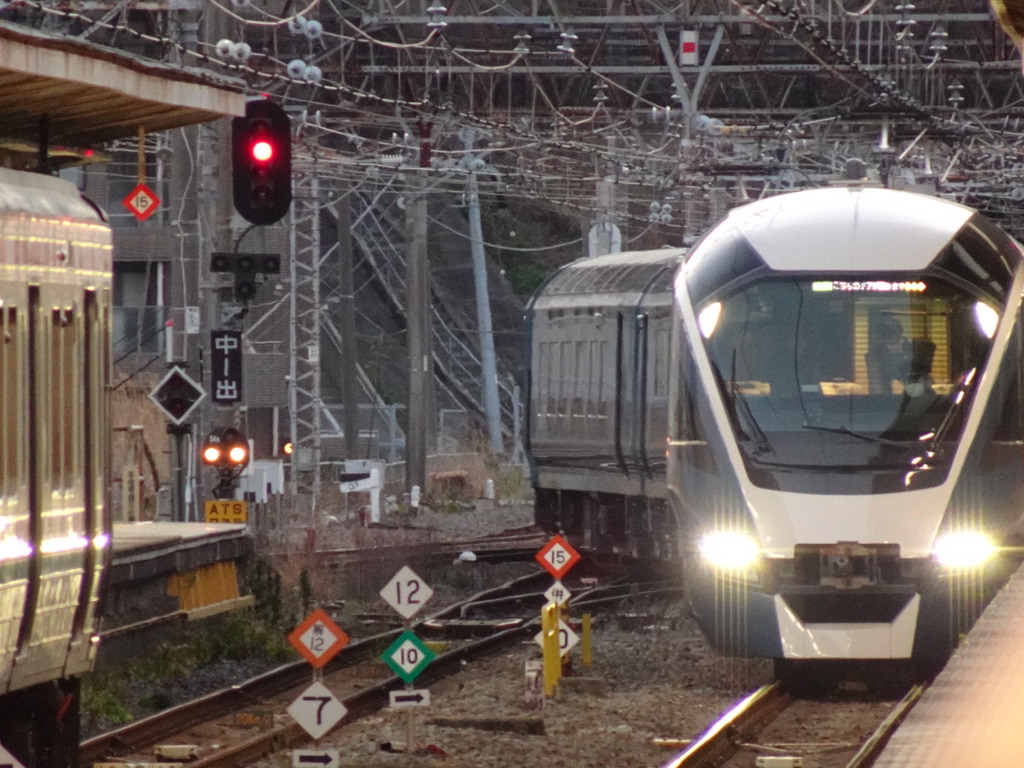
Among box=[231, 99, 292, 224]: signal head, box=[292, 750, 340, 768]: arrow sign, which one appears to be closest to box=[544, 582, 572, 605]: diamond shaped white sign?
box=[231, 99, 292, 224]: signal head

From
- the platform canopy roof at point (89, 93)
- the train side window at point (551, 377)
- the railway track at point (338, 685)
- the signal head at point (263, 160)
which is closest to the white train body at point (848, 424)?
the signal head at point (263, 160)

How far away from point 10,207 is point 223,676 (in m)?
9.20

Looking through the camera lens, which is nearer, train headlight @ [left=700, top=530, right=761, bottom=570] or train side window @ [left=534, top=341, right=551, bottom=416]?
train headlight @ [left=700, top=530, right=761, bottom=570]

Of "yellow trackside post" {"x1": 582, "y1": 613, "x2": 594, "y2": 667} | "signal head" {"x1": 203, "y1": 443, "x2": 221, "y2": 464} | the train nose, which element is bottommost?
"yellow trackside post" {"x1": 582, "y1": 613, "x2": 594, "y2": 667}

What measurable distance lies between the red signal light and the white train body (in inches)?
119

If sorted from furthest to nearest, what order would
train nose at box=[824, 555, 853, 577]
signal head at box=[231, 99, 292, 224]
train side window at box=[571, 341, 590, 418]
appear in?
train side window at box=[571, 341, 590, 418] → signal head at box=[231, 99, 292, 224] → train nose at box=[824, 555, 853, 577]

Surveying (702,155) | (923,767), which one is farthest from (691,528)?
(702,155)

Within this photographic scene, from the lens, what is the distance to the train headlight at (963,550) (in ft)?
44.5

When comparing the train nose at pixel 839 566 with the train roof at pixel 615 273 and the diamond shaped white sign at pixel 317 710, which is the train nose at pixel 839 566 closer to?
the diamond shaped white sign at pixel 317 710

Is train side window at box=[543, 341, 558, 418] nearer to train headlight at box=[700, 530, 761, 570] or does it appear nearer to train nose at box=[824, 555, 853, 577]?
train headlight at box=[700, 530, 761, 570]

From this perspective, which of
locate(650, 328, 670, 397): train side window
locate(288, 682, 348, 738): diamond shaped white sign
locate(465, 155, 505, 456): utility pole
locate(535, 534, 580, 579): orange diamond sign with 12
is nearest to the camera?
locate(288, 682, 348, 738): diamond shaped white sign

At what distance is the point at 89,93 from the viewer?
35.2ft

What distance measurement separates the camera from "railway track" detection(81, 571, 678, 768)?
13703 mm

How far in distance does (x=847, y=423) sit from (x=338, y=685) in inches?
217
